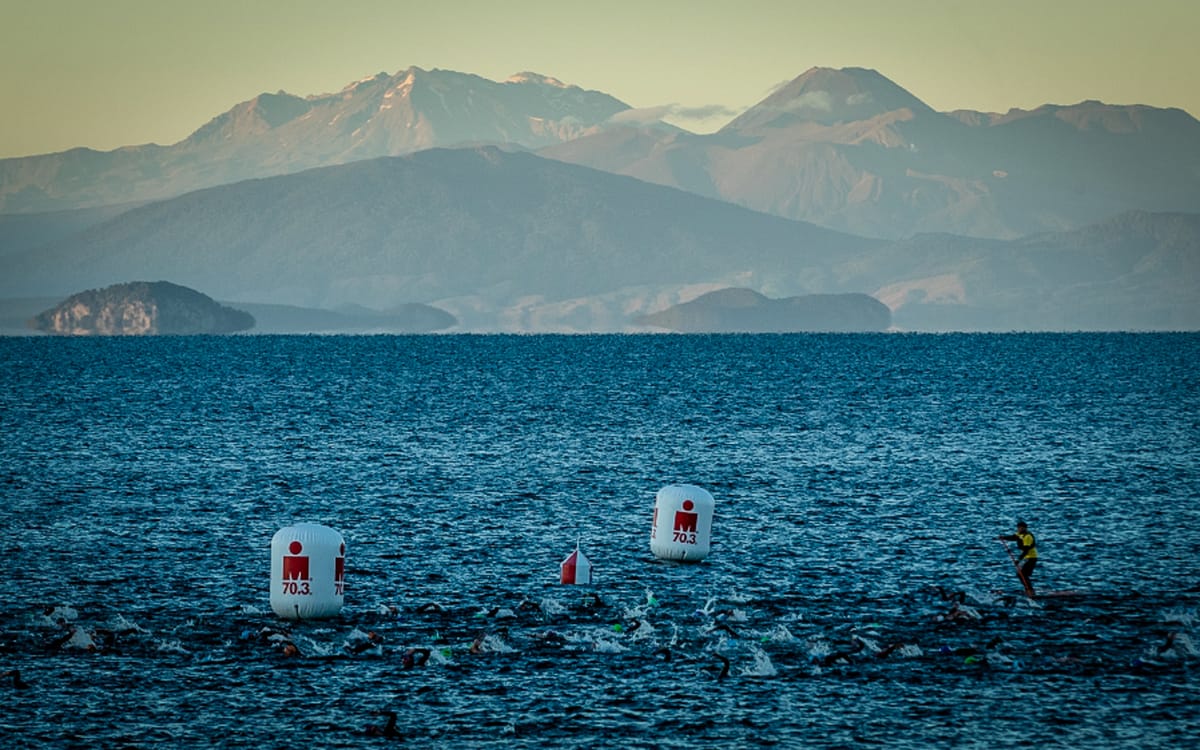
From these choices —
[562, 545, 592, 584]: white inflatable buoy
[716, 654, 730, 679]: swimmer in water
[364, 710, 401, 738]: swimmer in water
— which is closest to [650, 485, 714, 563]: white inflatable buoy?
[562, 545, 592, 584]: white inflatable buoy

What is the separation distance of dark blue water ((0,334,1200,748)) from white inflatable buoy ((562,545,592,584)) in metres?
0.60

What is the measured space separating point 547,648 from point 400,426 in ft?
217

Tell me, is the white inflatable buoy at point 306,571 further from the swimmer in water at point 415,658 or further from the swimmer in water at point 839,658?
the swimmer in water at point 839,658

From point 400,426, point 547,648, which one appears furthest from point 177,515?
point 400,426

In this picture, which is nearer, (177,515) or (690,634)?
(690,634)

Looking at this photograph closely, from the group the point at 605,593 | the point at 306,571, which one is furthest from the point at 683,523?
the point at 306,571

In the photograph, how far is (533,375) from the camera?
17925 cm

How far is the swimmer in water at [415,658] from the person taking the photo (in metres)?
34.6

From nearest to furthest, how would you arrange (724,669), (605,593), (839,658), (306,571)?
(724,669)
(839,658)
(306,571)
(605,593)

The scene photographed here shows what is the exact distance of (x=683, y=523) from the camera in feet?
154

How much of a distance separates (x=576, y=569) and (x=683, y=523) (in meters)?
4.74

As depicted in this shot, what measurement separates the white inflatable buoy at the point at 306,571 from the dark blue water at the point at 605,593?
97 cm

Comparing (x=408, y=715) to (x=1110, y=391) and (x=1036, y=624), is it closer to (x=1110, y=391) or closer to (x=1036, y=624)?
(x=1036, y=624)

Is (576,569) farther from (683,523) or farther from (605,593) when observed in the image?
(683,523)
